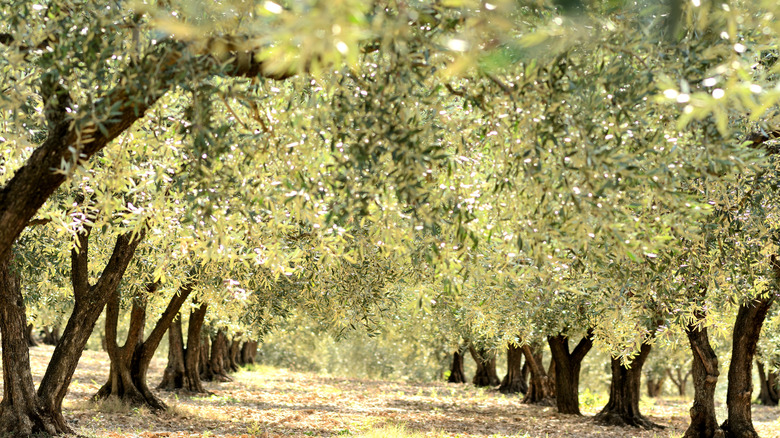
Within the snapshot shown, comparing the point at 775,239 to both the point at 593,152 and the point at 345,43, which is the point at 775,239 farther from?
the point at 345,43

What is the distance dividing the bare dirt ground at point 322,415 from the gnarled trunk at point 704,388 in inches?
81.0

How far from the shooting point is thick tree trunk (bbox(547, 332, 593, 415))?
2373 centimetres

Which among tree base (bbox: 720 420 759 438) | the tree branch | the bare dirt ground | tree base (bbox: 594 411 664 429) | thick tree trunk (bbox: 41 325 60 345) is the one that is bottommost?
the bare dirt ground

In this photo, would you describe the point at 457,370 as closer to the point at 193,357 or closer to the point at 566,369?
the point at 566,369

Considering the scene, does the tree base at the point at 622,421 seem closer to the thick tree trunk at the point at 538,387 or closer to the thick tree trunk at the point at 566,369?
the thick tree trunk at the point at 566,369

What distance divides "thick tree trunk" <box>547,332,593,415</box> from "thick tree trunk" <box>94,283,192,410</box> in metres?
12.7

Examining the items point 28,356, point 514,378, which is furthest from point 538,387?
point 28,356

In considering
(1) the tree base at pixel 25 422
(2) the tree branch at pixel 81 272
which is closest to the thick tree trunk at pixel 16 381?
(1) the tree base at pixel 25 422

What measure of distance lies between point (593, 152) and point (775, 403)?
43.0 metres

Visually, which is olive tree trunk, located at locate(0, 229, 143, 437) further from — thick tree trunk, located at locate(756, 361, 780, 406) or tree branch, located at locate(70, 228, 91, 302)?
thick tree trunk, located at locate(756, 361, 780, 406)

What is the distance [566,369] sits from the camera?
945 inches

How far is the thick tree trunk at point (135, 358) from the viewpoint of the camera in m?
18.7

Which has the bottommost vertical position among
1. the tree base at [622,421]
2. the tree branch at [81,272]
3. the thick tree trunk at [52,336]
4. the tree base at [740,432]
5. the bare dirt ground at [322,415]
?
the bare dirt ground at [322,415]

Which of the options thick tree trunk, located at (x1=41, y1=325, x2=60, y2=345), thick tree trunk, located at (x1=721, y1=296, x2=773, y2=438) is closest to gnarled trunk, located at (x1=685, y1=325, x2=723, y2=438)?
thick tree trunk, located at (x1=721, y1=296, x2=773, y2=438)
